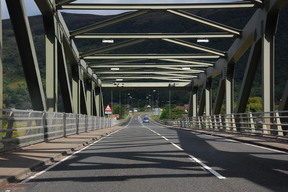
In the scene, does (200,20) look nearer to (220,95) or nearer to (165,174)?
(220,95)

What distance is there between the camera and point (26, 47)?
53.3 feet

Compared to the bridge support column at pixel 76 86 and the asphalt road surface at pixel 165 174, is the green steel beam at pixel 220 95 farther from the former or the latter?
the asphalt road surface at pixel 165 174

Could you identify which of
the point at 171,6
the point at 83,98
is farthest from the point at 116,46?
the point at 171,6

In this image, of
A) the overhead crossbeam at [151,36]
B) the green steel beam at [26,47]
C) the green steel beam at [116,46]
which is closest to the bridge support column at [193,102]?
the green steel beam at [116,46]

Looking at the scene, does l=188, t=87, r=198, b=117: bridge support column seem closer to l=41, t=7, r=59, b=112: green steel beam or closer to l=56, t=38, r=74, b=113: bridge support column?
l=56, t=38, r=74, b=113: bridge support column

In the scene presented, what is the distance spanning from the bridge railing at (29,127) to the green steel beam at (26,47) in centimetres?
99

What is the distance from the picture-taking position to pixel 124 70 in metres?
44.4

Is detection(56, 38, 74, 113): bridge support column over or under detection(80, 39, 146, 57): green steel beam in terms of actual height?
under

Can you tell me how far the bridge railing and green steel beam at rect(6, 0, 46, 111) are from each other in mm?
987

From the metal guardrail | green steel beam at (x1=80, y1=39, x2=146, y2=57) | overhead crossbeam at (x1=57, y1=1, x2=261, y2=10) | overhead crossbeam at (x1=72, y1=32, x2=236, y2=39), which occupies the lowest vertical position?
the metal guardrail

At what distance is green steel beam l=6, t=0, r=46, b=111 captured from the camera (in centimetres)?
1535

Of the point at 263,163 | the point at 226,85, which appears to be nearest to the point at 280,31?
the point at 226,85

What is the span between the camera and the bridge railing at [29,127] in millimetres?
12547

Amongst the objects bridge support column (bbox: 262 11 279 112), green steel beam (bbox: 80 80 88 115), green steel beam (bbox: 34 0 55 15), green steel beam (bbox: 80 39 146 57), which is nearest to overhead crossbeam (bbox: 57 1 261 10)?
green steel beam (bbox: 34 0 55 15)
